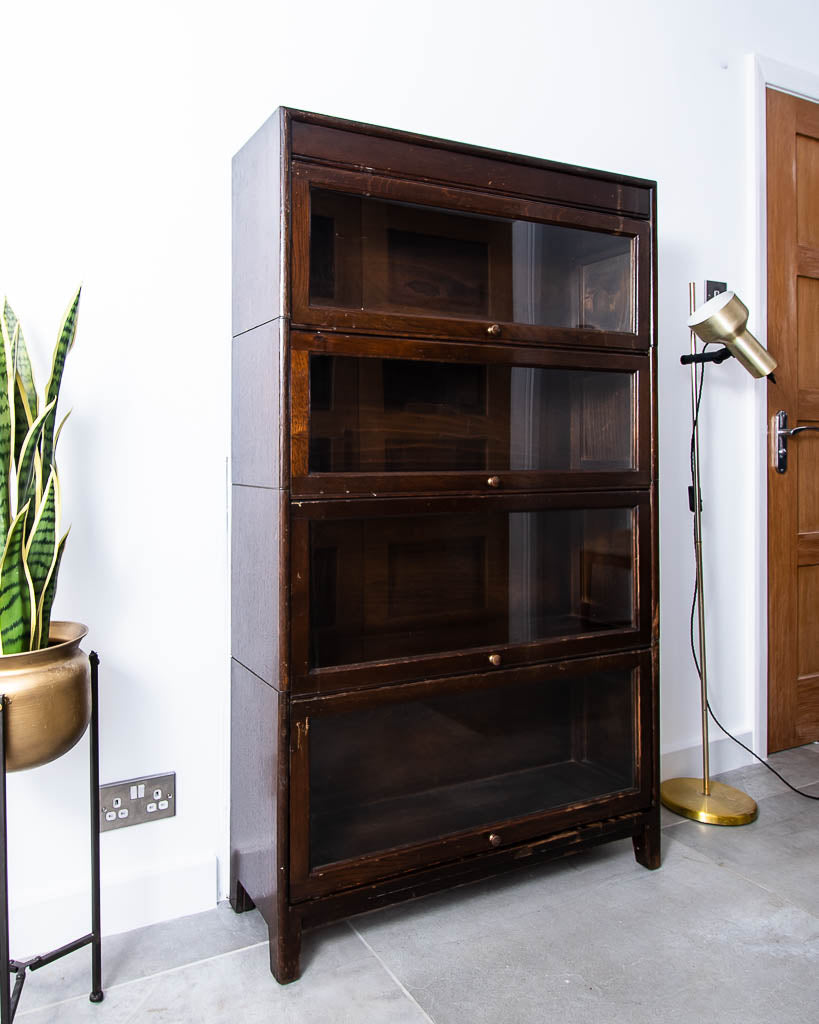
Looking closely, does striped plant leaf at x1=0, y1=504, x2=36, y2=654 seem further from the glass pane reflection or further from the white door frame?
the white door frame

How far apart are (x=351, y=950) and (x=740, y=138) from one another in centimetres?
241

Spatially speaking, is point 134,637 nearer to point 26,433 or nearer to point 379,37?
point 26,433

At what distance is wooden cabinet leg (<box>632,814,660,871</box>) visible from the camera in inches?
75.2

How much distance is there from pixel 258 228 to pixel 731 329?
46.3 inches

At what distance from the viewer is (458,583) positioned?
67.3 inches

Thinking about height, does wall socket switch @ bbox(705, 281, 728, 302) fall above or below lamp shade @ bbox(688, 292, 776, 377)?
above

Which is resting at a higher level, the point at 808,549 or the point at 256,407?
the point at 256,407

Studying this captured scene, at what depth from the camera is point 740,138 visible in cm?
253

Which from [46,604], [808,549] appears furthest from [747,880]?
[46,604]

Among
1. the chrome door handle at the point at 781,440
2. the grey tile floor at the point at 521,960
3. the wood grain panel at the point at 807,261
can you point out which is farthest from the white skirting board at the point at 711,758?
the wood grain panel at the point at 807,261

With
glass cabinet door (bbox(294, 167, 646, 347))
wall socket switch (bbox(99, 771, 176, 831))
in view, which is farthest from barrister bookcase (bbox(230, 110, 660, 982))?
wall socket switch (bbox(99, 771, 176, 831))

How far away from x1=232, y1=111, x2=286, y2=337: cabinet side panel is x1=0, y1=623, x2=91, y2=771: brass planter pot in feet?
2.22

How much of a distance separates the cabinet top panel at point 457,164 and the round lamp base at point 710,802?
143 cm

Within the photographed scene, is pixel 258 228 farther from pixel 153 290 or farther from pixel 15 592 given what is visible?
pixel 15 592
